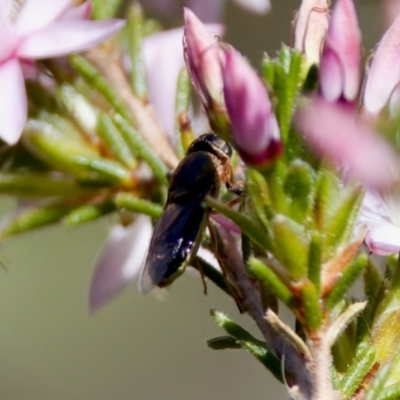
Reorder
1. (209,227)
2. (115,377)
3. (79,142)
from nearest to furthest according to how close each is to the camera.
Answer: (209,227)
(79,142)
(115,377)

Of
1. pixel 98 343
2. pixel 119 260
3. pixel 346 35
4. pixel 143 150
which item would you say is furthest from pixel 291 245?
pixel 98 343

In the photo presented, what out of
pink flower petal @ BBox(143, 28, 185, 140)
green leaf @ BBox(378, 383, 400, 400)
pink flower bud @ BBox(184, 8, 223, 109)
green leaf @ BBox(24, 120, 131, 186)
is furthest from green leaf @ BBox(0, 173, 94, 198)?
green leaf @ BBox(378, 383, 400, 400)

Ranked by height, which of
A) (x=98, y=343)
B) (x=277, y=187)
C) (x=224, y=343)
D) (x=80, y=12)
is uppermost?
(x=80, y=12)

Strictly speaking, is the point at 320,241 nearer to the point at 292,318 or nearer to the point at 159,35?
the point at 292,318

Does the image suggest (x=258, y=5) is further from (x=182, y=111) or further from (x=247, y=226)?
(x=247, y=226)

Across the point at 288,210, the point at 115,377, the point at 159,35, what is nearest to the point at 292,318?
the point at 288,210
